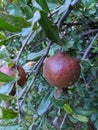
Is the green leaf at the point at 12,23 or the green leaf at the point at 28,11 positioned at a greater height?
the green leaf at the point at 12,23

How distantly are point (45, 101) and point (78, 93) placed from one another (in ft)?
1.11

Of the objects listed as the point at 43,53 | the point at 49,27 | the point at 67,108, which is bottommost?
the point at 67,108

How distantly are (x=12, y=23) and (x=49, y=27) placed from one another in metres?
0.08

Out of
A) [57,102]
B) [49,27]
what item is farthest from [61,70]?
[57,102]

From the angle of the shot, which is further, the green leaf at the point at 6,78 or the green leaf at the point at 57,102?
the green leaf at the point at 57,102

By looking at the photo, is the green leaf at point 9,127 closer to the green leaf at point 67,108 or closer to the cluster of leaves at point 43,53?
the cluster of leaves at point 43,53

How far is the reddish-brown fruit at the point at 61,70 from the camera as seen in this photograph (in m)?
0.73

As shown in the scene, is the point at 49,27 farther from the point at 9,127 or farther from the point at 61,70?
the point at 9,127

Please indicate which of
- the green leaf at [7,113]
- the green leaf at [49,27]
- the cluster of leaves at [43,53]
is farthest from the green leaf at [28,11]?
the green leaf at [7,113]

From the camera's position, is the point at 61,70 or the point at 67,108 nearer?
the point at 61,70

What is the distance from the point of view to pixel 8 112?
0.75 m

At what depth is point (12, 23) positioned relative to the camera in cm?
69

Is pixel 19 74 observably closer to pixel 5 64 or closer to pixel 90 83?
pixel 5 64

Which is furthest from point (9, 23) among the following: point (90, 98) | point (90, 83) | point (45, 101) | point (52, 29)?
point (90, 83)
